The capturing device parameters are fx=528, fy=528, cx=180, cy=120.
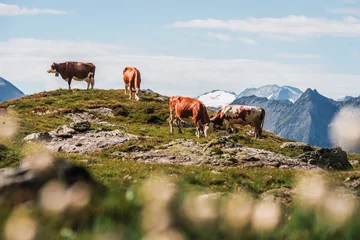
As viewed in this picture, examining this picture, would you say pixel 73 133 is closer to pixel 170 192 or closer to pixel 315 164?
pixel 315 164

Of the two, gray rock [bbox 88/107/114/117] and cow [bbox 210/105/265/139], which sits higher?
cow [bbox 210/105/265/139]

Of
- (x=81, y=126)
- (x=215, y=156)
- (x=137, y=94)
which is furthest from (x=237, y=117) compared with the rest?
(x=215, y=156)

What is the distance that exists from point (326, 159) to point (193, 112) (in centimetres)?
1701

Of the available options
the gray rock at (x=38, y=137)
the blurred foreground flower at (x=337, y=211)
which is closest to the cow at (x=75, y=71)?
the gray rock at (x=38, y=137)

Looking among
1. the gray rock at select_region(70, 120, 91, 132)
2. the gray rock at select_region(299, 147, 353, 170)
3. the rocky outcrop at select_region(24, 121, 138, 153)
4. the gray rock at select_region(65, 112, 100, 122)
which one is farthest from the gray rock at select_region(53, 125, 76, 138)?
the gray rock at select_region(65, 112, 100, 122)

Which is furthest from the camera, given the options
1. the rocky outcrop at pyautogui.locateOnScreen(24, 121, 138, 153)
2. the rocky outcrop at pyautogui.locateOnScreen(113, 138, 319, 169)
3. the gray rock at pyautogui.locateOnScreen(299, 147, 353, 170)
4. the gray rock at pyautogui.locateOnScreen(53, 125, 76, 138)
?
the gray rock at pyautogui.locateOnScreen(53, 125, 76, 138)

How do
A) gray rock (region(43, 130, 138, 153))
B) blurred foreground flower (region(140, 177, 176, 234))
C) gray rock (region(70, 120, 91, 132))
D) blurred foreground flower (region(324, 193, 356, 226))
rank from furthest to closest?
gray rock (region(70, 120, 91, 132)) < gray rock (region(43, 130, 138, 153)) < blurred foreground flower (region(324, 193, 356, 226)) < blurred foreground flower (region(140, 177, 176, 234))

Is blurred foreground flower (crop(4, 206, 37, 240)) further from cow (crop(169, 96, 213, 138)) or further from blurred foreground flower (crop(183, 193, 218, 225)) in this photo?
cow (crop(169, 96, 213, 138))

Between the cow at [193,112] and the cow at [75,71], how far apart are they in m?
32.2

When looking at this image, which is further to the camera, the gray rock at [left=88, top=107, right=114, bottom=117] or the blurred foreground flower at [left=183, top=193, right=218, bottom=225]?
the gray rock at [left=88, top=107, right=114, bottom=117]

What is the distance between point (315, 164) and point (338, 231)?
80.1ft

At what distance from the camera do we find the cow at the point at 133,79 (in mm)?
69613

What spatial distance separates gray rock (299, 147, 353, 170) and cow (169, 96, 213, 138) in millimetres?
15000

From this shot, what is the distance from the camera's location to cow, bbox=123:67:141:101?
69.6 m
